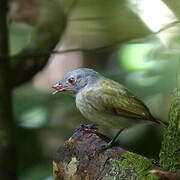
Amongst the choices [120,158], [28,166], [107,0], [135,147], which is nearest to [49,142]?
[28,166]

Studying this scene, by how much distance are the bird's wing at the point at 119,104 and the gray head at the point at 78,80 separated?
28 centimetres

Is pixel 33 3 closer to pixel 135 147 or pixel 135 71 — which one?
pixel 135 71

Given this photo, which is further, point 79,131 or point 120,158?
point 79,131

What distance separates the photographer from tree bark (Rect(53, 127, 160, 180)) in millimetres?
1976

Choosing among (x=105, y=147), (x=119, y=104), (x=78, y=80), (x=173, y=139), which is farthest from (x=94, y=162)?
(x=78, y=80)

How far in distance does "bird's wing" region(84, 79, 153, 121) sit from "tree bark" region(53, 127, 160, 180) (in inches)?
20.4

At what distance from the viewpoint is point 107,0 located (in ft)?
5.47

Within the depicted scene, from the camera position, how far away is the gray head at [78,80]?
340 cm

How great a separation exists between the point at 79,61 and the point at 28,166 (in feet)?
9.14

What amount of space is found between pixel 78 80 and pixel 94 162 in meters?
1.33

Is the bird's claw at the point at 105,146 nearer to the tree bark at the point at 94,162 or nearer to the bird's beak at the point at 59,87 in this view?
the tree bark at the point at 94,162

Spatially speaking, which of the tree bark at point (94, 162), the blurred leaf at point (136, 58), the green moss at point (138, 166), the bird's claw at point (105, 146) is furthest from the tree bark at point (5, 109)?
the green moss at point (138, 166)

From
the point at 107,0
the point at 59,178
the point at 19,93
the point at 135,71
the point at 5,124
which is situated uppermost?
the point at 107,0

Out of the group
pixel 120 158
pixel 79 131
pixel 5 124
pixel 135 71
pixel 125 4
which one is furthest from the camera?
pixel 135 71
